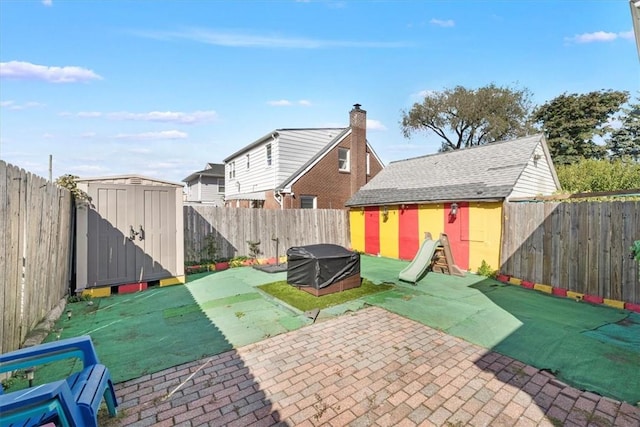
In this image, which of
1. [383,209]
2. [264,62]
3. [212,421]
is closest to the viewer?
[212,421]

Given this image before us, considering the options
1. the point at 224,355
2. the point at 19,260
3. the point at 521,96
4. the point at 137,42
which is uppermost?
the point at 521,96

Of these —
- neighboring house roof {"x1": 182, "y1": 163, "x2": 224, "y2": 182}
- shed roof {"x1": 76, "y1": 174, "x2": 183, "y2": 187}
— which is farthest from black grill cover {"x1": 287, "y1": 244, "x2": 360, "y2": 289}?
neighboring house roof {"x1": 182, "y1": 163, "x2": 224, "y2": 182}

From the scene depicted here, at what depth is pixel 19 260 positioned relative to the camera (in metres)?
3.49

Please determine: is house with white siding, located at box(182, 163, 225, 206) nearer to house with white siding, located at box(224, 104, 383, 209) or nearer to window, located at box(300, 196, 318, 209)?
house with white siding, located at box(224, 104, 383, 209)

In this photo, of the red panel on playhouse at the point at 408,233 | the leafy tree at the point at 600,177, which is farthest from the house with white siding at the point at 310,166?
the leafy tree at the point at 600,177

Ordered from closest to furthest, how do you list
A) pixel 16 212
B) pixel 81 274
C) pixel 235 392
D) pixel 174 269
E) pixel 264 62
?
pixel 235 392 → pixel 16 212 → pixel 81 274 → pixel 174 269 → pixel 264 62

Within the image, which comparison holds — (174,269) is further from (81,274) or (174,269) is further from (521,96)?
(521,96)

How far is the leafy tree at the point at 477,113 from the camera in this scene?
2486 centimetres

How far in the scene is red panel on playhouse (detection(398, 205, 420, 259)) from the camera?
1068cm

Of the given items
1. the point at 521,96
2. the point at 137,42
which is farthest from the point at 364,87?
the point at 521,96

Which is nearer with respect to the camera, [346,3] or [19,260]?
[19,260]

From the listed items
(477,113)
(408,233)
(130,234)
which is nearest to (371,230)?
(408,233)

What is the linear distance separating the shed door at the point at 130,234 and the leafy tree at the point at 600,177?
1797cm

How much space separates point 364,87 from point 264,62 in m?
7.11
